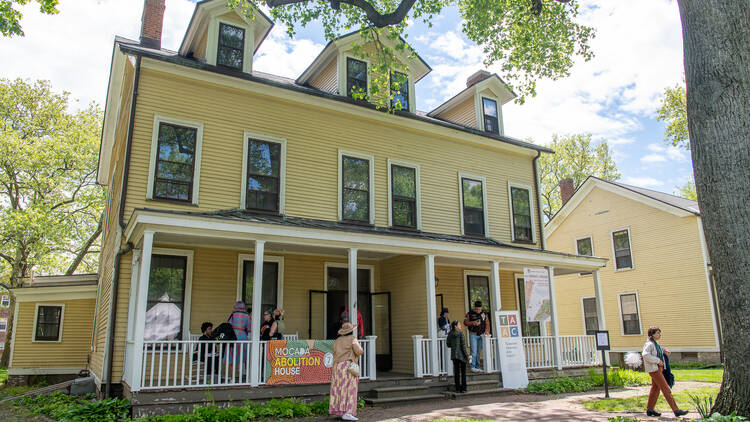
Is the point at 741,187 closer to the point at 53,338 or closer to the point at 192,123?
the point at 192,123

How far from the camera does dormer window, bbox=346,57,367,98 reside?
49.0ft

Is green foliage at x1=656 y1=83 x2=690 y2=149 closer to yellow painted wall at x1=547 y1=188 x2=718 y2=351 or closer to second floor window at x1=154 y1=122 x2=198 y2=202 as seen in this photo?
yellow painted wall at x1=547 y1=188 x2=718 y2=351

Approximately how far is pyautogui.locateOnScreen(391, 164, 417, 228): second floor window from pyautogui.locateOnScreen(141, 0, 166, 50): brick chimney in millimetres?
7472

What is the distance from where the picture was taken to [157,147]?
37.6ft

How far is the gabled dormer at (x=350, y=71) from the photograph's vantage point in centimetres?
1481

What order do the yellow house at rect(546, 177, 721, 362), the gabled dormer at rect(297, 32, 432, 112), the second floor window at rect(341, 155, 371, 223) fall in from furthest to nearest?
the yellow house at rect(546, 177, 721, 362) < the gabled dormer at rect(297, 32, 432, 112) < the second floor window at rect(341, 155, 371, 223)

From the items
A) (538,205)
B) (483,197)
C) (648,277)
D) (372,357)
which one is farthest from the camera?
(648,277)

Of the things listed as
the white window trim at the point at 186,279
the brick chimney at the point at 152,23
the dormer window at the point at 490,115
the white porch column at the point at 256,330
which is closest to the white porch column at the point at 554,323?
the dormer window at the point at 490,115

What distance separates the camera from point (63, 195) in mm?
27938

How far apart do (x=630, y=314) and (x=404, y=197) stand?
45.6ft

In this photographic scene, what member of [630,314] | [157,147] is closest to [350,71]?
[157,147]

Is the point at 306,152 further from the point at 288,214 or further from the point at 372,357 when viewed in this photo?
the point at 372,357

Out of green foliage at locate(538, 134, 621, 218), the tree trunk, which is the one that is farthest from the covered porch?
green foliage at locate(538, 134, 621, 218)

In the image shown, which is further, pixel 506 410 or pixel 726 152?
pixel 506 410
